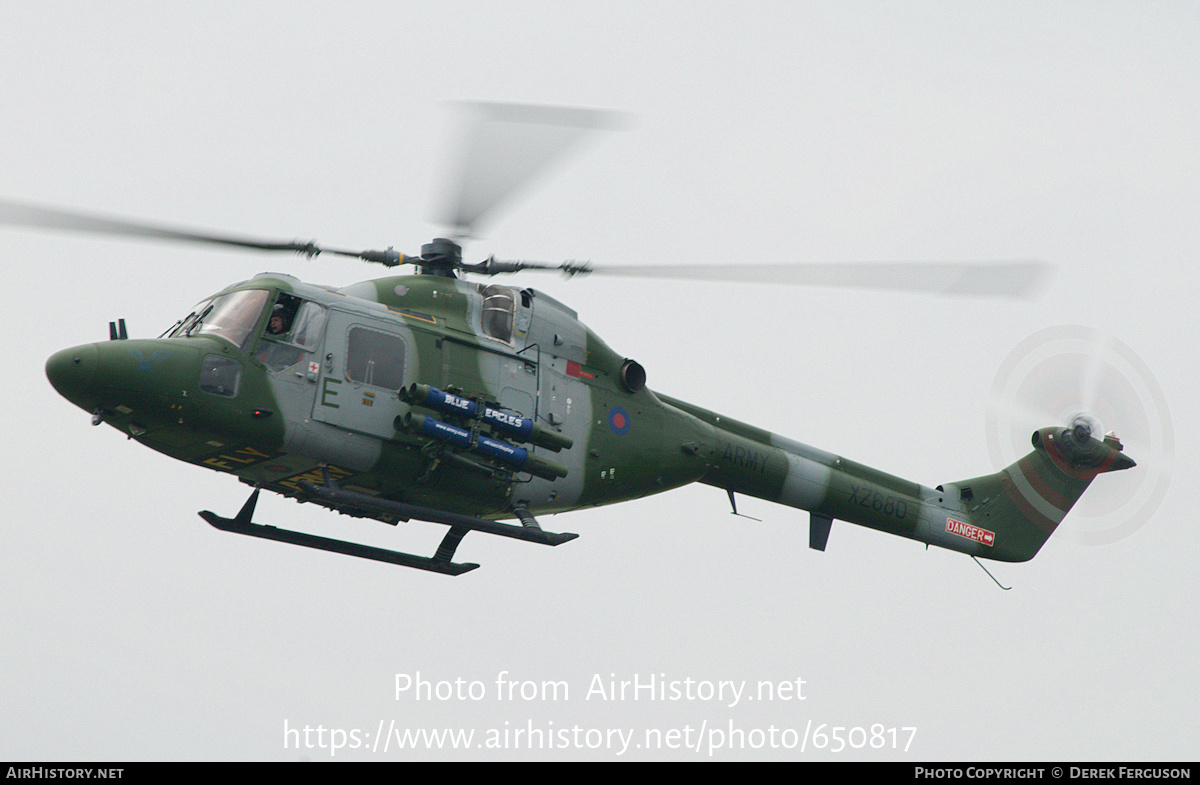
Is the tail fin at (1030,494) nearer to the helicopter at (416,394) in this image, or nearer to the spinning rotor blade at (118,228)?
the helicopter at (416,394)

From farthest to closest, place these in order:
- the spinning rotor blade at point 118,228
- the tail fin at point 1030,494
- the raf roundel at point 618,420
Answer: the tail fin at point 1030,494
the raf roundel at point 618,420
the spinning rotor blade at point 118,228

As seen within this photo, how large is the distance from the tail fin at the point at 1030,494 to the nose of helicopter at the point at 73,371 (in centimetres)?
1449

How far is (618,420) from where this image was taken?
1927 centimetres

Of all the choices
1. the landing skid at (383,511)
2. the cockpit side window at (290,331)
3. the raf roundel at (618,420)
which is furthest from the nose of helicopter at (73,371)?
the raf roundel at (618,420)

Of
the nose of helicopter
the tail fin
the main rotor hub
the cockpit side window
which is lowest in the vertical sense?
the tail fin

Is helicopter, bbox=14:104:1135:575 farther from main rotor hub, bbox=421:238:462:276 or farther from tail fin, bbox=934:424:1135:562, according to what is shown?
tail fin, bbox=934:424:1135:562

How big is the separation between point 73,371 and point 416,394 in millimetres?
4073

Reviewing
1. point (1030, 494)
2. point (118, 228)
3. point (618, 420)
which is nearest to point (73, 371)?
point (118, 228)

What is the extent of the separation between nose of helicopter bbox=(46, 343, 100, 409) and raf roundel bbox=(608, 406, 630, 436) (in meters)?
7.30

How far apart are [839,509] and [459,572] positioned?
708 cm

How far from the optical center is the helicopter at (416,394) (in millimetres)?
15648

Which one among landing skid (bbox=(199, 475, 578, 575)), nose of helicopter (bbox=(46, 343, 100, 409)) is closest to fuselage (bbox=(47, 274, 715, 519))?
nose of helicopter (bbox=(46, 343, 100, 409))

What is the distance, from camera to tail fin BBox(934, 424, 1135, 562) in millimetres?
23344
